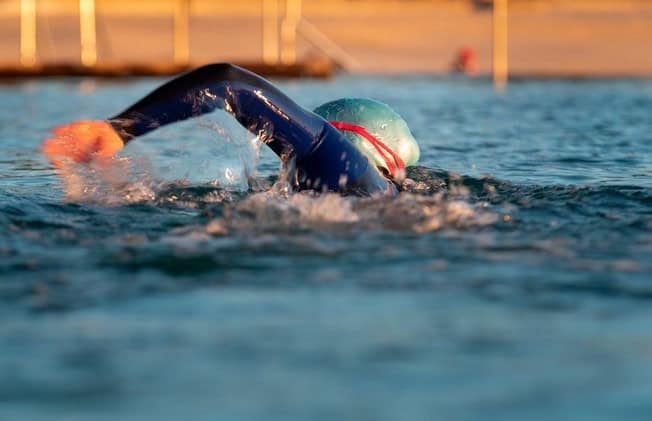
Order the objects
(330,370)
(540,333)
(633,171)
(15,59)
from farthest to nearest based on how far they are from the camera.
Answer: (15,59) → (633,171) → (540,333) → (330,370)

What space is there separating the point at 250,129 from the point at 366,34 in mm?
39628

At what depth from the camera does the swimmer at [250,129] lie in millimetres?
6012

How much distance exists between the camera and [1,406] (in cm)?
324

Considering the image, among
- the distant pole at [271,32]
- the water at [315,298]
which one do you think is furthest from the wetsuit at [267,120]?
the distant pole at [271,32]

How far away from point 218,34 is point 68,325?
137ft

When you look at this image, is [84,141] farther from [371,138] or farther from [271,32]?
[271,32]

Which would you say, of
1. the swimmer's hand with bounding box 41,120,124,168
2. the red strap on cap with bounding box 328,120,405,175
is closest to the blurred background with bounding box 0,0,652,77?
the red strap on cap with bounding box 328,120,405,175

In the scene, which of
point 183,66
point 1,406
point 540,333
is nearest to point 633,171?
point 540,333

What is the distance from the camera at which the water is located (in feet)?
10.9

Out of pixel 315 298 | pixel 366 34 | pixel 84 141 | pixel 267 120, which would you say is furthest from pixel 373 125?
pixel 366 34

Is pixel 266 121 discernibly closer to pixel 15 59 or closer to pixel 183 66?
pixel 183 66

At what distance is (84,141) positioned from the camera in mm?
5980

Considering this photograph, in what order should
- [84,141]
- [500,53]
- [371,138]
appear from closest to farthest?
1. [84,141]
2. [371,138]
3. [500,53]

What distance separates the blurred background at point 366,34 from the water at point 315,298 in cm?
2667
